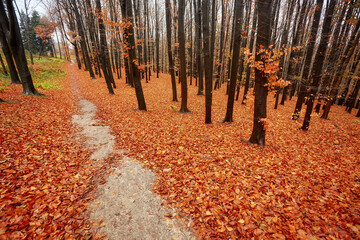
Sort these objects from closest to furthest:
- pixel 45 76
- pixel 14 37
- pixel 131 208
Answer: pixel 131 208
pixel 14 37
pixel 45 76

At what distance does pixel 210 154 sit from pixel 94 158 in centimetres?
467

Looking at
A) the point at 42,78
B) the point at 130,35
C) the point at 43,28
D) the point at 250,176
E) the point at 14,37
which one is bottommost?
the point at 250,176

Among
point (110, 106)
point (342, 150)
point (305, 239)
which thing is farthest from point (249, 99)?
point (110, 106)

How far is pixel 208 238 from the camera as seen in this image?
10.3 feet

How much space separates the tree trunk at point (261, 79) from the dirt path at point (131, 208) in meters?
5.02

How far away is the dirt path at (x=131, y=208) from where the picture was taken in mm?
3274

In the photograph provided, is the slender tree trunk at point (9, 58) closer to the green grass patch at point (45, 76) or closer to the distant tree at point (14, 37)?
the green grass patch at point (45, 76)

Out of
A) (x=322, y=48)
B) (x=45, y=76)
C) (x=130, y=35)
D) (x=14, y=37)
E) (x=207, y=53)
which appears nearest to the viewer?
(x=322, y=48)

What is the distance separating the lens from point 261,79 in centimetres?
565

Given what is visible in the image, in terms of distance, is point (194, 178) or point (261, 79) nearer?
point (194, 178)

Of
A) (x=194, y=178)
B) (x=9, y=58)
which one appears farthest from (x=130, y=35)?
(x=9, y=58)

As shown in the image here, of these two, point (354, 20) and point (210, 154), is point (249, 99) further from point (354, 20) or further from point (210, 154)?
point (354, 20)

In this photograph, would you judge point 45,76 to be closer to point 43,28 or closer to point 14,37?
point 14,37

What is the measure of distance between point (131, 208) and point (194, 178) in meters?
2.07
